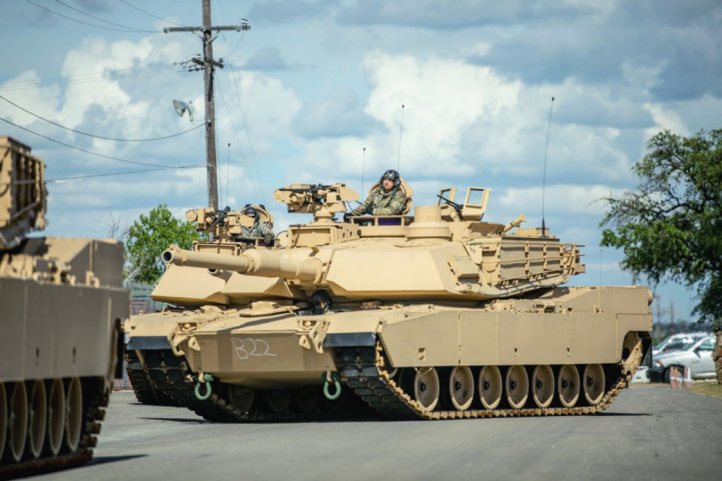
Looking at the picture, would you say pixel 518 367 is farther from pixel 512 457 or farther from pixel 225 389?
pixel 512 457

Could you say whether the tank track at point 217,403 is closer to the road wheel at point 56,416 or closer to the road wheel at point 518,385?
the road wheel at point 518,385

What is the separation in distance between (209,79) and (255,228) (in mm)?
10547

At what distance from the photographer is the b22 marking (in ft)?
80.4

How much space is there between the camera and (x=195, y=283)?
90.9 feet

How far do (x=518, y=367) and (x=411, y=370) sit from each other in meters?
3.22

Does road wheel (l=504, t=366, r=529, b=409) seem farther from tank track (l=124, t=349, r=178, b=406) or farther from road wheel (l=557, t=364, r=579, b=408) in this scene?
tank track (l=124, t=349, r=178, b=406)

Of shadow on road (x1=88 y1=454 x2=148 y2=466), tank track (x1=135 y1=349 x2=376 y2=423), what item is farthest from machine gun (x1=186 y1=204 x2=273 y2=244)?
shadow on road (x1=88 y1=454 x2=148 y2=466)

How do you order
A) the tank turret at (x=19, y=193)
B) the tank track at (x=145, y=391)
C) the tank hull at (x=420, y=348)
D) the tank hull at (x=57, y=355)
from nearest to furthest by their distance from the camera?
the tank hull at (x=57, y=355) → the tank turret at (x=19, y=193) → the tank hull at (x=420, y=348) → the tank track at (x=145, y=391)

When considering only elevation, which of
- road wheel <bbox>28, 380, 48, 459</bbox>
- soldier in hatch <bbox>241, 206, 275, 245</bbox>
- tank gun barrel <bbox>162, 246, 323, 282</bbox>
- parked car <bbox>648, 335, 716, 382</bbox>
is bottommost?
road wheel <bbox>28, 380, 48, 459</bbox>

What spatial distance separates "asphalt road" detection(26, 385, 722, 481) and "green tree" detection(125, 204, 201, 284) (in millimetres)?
27079

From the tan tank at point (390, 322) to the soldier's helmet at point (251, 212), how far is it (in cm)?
430

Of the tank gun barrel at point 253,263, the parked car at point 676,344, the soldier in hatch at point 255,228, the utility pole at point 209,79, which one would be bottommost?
the tank gun barrel at point 253,263

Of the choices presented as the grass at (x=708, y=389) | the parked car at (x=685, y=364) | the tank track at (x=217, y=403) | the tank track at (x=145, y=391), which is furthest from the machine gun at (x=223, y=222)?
the parked car at (x=685, y=364)

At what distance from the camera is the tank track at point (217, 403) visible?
2552 centimetres
